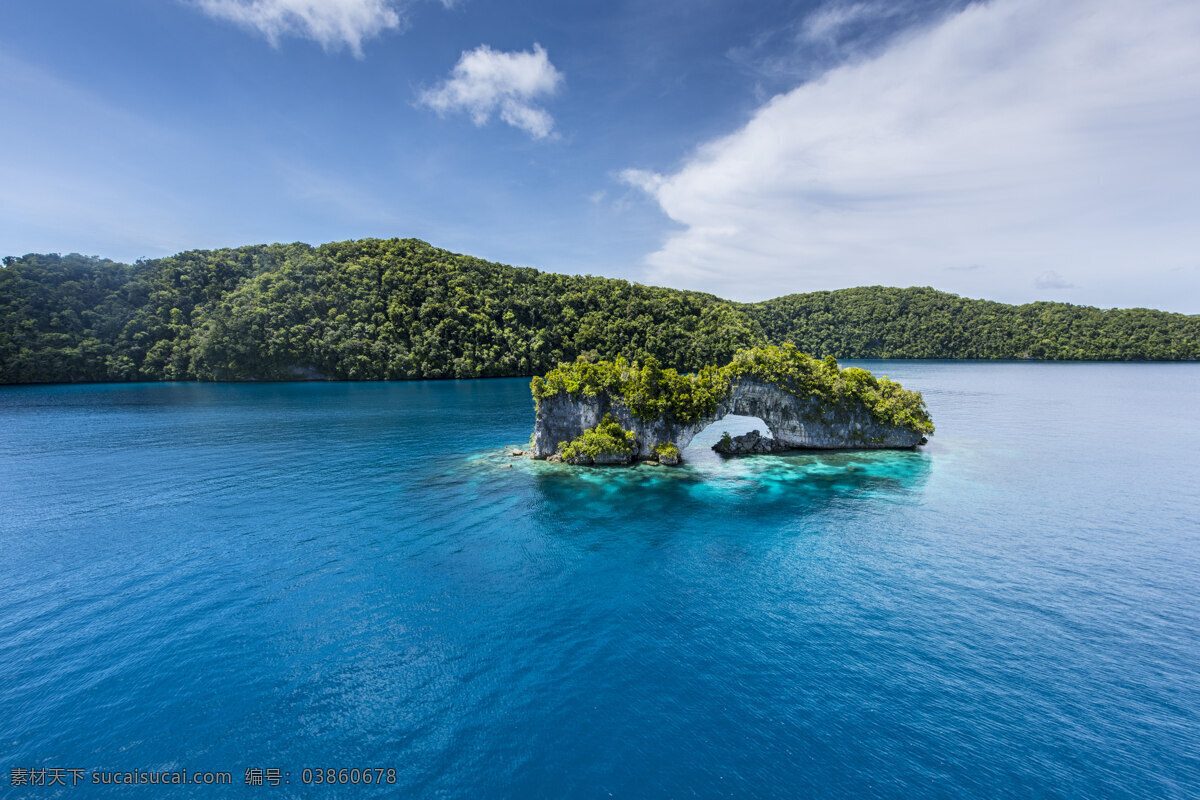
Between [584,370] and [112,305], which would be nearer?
[584,370]

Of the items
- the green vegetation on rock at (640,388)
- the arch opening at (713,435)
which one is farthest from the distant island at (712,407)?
the arch opening at (713,435)

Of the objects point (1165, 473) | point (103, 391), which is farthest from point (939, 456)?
point (103, 391)

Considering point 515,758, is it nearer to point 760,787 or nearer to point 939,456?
point 760,787

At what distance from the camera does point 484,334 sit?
131 metres

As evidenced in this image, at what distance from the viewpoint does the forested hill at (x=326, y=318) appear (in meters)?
108

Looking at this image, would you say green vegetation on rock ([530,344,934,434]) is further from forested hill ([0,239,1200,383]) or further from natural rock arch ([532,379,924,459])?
forested hill ([0,239,1200,383])

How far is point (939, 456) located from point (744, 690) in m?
40.6

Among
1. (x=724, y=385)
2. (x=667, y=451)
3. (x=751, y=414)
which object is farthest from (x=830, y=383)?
(x=667, y=451)

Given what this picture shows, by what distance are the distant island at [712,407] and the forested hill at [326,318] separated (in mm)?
59563

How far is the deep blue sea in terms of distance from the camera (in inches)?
477

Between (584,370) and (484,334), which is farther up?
(484,334)

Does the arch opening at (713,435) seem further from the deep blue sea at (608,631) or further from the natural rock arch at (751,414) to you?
the deep blue sea at (608,631)

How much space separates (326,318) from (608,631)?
427 feet

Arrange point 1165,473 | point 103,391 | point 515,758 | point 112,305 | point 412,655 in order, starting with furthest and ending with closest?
point 112,305 < point 103,391 < point 1165,473 < point 412,655 < point 515,758
